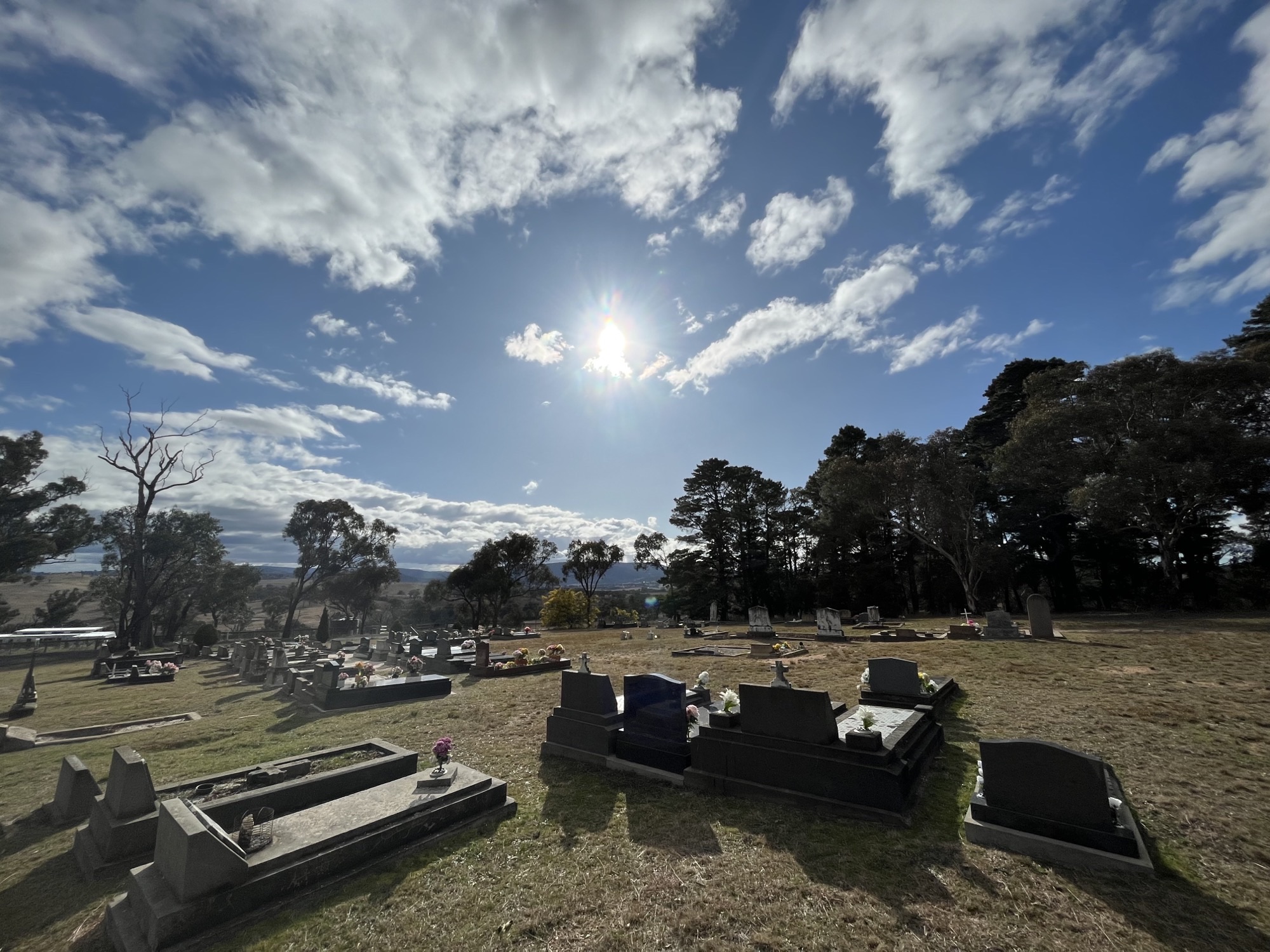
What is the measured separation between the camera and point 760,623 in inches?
910

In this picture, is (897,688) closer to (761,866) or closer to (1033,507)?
(761,866)

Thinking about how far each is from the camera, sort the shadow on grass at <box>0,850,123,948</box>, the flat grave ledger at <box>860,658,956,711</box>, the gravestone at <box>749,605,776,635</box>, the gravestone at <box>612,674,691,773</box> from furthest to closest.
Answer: the gravestone at <box>749,605,776,635</box> < the flat grave ledger at <box>860,658,956,711</box> < the gravestone at <box>612,674,691,773</box> < the shadow on grass at <box>0,850,123,948</box>

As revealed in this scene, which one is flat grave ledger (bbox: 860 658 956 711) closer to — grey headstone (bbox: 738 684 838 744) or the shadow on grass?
grey headstone (bbox: 738 684 838 744)

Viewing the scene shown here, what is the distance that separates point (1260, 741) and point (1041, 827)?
186 inches

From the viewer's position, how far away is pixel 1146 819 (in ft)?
15.5

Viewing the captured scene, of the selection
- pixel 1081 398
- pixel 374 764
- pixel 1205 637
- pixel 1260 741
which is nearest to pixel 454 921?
pixel 374 764

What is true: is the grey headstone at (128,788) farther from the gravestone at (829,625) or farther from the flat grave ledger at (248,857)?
the gravestone at (829,625)

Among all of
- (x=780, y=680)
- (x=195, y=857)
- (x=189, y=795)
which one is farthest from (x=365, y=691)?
(x=780, y=680)

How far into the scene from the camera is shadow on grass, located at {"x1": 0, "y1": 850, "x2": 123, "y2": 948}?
396 centimetres

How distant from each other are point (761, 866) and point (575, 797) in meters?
2.56

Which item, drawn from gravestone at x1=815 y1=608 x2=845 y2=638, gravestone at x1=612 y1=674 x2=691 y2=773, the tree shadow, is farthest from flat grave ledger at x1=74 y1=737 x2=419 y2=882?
gravestone at x1=815 y1=608 x2=845 y2=638

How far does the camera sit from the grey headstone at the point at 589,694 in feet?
24.4

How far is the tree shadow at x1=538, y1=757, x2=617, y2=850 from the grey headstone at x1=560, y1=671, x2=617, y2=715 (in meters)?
0.75

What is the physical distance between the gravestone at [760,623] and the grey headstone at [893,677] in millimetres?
14348
